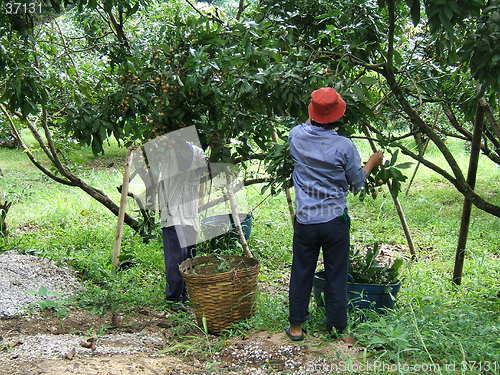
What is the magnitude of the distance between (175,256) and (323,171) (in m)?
1.73

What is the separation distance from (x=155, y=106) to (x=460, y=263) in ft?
9.80

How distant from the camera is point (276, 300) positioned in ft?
16.2

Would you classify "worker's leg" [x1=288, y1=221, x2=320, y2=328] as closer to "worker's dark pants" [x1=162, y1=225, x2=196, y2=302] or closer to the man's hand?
the man's hand

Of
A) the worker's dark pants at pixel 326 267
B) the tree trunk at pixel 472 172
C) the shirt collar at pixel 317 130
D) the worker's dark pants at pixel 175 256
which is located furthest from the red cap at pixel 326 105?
the worker's dark pants at pixel 175 256

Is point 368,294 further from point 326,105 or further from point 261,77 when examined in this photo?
point 261,77

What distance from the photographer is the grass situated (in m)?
3.43

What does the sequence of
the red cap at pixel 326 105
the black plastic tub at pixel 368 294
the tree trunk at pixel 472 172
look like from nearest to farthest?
the red cap at pixel 326 105 → the black plastic tub at pixel 368 294 → the tree trunk at pixel 472 172

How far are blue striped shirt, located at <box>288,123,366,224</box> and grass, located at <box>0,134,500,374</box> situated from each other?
0.73 m

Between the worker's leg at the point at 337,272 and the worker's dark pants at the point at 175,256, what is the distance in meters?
1.51

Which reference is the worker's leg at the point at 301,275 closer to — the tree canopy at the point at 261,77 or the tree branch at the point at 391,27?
the tree canopy at the point at 261,77

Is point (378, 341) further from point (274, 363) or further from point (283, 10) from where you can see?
point (283, 10)

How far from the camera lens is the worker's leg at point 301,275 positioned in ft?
12.3

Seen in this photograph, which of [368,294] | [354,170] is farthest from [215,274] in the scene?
[354,170]

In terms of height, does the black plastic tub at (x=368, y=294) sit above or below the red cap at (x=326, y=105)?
below
